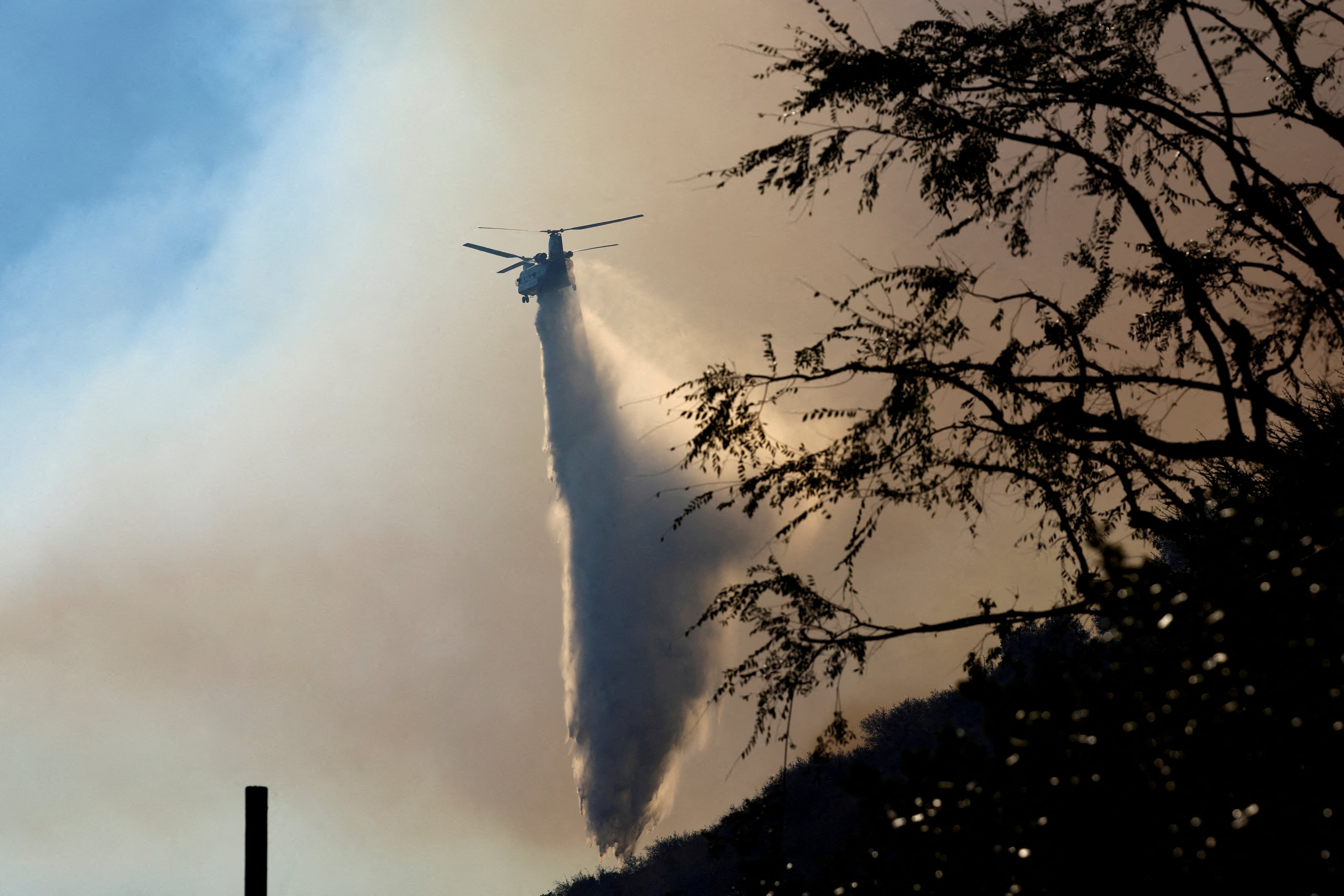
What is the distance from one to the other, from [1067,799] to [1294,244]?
7.43 meters

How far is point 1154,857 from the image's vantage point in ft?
14.3

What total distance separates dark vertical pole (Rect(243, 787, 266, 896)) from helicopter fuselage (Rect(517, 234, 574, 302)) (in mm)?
77144

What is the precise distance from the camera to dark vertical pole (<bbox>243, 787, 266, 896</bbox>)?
334 inches

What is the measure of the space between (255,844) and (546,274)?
7736 cm

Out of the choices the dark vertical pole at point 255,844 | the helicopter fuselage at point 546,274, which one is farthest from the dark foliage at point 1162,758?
the helicopter fuselage at point 546,274

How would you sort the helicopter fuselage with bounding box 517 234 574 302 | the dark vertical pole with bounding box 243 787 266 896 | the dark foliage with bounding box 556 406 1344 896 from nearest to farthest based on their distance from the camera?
the dark foliage with bounding box 556 406 1344 896 < the dark vertical pole with bounding box 243 787 266 896 < the helicopter fuselage with bounding box 517 234 574 302

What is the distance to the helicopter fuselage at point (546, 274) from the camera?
83562mm

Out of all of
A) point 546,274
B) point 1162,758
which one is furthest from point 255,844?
point 546,274

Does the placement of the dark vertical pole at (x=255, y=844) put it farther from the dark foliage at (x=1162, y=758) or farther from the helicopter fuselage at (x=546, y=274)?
the helicopter fuselage at (x=546, y=274)

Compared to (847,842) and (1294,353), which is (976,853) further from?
(1294,353)

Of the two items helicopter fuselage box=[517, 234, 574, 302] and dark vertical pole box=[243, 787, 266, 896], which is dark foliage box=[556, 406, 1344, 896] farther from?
helicopter fuselage box=[517, 234, 574, 302]

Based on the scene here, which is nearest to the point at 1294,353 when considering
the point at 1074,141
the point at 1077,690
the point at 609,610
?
the point at 1074,141

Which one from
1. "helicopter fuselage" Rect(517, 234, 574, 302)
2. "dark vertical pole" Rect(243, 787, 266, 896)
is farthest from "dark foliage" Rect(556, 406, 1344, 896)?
"helicopter fuselage" Rect(517, 234, 574, 302)

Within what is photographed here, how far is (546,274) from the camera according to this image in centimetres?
8350
